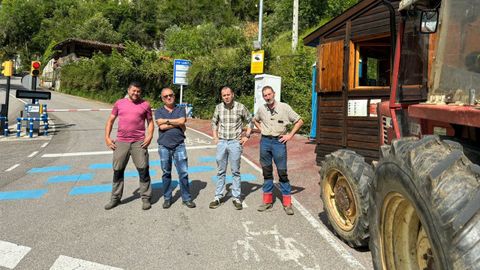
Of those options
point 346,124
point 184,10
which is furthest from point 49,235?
point 184,10

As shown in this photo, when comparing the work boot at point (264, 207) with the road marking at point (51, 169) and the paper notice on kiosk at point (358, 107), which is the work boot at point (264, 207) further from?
the road marking at point (51, 169)

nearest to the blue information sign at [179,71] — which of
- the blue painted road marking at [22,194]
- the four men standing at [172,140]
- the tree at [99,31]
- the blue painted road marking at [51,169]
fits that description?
the blue painted road marking at [51,169]

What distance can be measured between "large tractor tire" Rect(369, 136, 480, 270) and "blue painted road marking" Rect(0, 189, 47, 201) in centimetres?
590

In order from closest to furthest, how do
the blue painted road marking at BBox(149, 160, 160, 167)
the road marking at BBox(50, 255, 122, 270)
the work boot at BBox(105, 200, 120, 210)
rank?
the road marking at BBox(50, 255, 122, 270)
the work boot at BBox(105, 200, 120, 210)
the blue painted road marking at BBox(149, 160, 160, 167)

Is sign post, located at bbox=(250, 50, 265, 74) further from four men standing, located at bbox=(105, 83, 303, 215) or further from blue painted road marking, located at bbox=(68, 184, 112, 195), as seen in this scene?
four men standing, located at bbox=(105, 83, 303, 215)

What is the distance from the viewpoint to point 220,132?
602 centimetres

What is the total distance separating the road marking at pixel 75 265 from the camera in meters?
3.87

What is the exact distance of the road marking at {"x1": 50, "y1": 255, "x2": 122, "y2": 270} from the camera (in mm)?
3865

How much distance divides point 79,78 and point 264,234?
41171 millimetres

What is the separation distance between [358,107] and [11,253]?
23.3ft

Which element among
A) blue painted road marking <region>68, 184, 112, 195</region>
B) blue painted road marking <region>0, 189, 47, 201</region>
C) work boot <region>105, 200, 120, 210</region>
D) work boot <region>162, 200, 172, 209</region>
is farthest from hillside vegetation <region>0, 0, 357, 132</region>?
blue painted road marking <region>0, 189, 47, 201</region>

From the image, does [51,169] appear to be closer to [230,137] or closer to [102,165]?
[102,165]

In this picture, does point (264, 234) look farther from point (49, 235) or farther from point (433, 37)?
point (433, 37)

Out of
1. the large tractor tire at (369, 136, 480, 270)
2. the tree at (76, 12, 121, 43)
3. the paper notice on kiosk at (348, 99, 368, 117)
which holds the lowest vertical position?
the large tractor tire at (369, 136, 480, 270)
